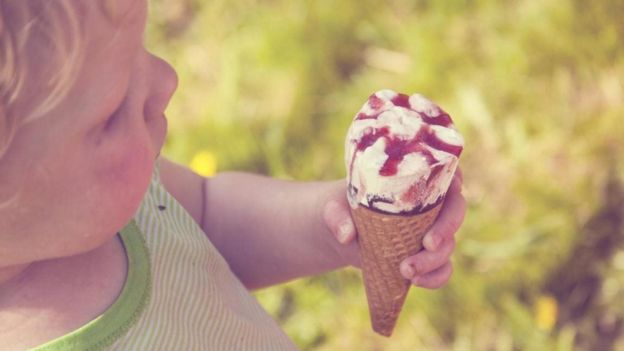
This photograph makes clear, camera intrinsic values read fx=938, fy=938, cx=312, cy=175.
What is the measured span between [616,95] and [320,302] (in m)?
0.68

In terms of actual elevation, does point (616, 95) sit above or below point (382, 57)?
above

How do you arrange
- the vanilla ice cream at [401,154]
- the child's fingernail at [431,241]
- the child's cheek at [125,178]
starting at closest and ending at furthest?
the child's cheek at [125,178], the vanilla ice cream at [401,154], the child's fingernail at [431,241]

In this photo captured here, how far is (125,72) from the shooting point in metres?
0.72

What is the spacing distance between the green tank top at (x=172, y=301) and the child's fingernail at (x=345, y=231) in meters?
0.15

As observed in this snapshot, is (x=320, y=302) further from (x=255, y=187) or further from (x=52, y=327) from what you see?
(x=52, y=327)

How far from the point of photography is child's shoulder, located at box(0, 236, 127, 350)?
0.84m

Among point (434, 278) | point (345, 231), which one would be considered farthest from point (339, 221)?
point (434, 278)

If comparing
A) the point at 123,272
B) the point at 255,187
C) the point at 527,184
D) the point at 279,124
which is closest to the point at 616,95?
the point at 527,184

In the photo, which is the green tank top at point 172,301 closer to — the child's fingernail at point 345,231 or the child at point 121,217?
the child at point 121,217

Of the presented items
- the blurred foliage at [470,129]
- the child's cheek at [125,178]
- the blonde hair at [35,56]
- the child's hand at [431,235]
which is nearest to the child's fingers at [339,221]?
the child's hand at [431,235]

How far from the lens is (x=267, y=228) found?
46.1 inches

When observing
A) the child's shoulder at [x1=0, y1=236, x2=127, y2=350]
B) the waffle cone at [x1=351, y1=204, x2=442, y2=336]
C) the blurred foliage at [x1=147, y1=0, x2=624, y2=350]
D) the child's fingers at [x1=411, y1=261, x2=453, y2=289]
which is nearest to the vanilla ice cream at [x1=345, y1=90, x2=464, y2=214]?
the waffle cone at [x1=351, y1=204, x2=442, y2=336]

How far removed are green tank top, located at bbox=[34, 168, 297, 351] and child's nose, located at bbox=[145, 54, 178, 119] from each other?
0.21 m

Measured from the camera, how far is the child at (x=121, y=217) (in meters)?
0.67
